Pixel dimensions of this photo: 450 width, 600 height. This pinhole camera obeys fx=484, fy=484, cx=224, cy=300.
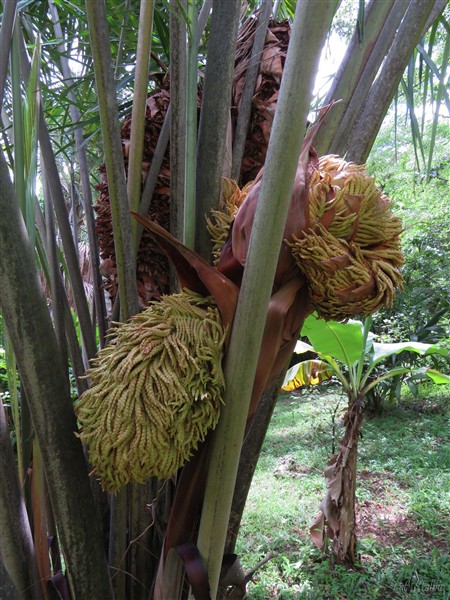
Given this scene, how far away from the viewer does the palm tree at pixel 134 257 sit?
1.78ft

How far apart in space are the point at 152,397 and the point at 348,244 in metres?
0.32

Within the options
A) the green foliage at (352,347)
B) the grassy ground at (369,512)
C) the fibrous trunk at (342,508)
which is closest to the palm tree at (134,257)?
the green foliage at (352,347)

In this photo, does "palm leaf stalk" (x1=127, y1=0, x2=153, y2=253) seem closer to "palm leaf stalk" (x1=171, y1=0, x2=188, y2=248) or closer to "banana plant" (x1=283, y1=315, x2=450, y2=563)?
"palm leaf stalk" (x1=171, y1=0, x2=188, y2=248)

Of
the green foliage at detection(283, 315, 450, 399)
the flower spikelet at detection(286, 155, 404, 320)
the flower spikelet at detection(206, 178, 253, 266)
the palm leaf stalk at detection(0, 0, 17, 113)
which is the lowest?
the green foliage at detection(283, 315, 450, 399)

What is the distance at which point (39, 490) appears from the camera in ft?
2.65

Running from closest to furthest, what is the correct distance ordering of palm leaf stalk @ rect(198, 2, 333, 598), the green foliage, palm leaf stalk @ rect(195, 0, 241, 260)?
palm leaf stalk @ rect(198, 2, 333, 598), palm leaf stalk @ rect(195, 0, 241, 260), the green foliage

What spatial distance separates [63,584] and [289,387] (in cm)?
283

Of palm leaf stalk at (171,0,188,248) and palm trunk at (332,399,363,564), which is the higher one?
palm leaf stalk at (171,0,188,248)

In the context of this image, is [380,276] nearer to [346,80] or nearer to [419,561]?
[346,80]

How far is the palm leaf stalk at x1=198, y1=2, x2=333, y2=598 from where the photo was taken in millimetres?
476

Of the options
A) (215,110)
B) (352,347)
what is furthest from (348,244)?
(352,347)

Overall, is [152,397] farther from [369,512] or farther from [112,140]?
[369,512]

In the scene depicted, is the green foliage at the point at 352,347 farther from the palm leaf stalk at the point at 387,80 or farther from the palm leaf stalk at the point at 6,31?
the palm leaf stalk at the point at 6,31

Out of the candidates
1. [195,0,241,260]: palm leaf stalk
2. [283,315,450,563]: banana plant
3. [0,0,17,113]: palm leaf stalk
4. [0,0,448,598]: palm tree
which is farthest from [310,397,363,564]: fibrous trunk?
[0,0,17,113]: palm leaf stalk
